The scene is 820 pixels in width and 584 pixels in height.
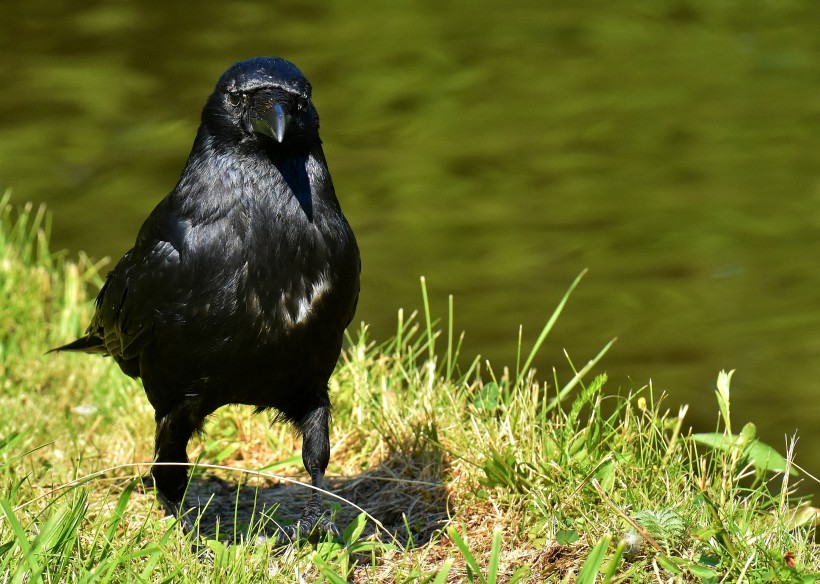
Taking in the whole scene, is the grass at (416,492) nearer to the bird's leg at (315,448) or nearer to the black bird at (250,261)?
the bird's leg at (315,448)

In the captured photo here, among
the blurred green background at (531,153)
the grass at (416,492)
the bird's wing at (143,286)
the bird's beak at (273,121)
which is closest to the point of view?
the grass at (416,492)

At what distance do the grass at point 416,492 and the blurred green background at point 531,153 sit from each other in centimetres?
174

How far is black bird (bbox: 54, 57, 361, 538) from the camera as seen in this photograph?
373cm

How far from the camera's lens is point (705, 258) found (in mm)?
7320

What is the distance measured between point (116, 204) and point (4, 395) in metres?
3.12

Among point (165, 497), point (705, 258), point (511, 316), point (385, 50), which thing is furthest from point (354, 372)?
point (385, 50)

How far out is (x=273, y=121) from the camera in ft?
11.9

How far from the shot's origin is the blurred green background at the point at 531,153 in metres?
6.71

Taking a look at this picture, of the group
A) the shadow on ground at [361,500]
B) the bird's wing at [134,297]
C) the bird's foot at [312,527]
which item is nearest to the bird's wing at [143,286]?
the bird's wing at [134,297]

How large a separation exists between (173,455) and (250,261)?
803 millimetres

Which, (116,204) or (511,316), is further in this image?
(116,204)

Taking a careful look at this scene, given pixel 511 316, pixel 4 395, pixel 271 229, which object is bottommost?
pixel 511 316

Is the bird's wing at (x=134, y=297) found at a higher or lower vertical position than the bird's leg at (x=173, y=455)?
higher

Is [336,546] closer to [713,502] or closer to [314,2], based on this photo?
[713,502]
